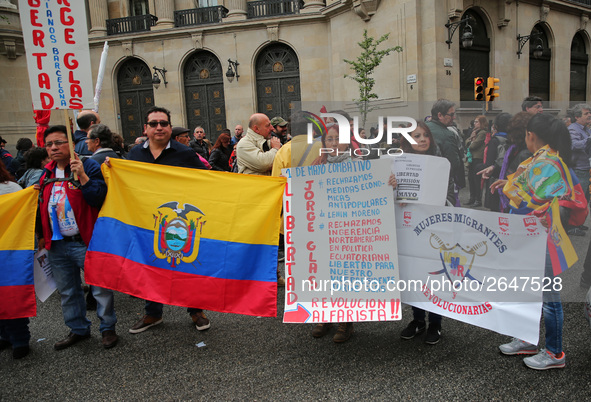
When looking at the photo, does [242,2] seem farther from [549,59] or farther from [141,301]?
[141,301]

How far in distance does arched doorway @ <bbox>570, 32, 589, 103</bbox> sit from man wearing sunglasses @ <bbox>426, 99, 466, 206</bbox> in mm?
25821

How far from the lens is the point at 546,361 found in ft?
10.4

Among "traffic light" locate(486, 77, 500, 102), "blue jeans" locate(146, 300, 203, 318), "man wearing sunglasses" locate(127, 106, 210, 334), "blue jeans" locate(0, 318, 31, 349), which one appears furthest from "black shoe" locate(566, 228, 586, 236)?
"traffic light" locate(486, 77, 500, 102)

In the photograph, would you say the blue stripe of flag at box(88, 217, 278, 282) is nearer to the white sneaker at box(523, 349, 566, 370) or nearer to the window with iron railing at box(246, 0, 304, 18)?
the white sneaker at box(523, 349, 566, 370)

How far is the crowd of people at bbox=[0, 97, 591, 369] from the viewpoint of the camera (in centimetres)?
314

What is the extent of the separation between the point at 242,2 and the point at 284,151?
19980 millimetres

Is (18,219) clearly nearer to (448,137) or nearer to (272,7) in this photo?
(448,137)

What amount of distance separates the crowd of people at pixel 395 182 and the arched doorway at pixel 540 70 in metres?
21.9

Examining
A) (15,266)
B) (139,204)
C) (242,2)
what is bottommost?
(15,266)

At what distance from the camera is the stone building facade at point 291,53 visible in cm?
1742

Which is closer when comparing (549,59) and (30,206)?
(30,206)

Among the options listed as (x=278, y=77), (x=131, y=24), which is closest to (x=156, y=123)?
(x=278, y=77)

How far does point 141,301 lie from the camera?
5.29 meters

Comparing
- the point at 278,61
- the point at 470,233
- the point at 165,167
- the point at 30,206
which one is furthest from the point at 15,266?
the point at 278,61
